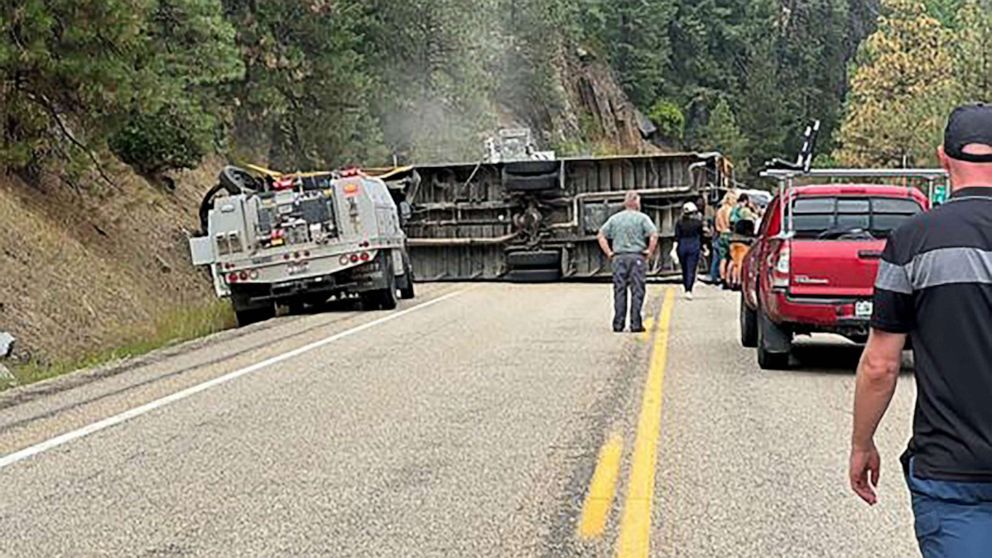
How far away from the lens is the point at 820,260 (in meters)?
12.3

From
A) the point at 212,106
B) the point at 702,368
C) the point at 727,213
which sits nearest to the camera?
the point at 702,368

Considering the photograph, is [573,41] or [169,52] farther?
[573,41]

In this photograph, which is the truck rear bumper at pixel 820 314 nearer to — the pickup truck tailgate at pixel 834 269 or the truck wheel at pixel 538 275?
the pickup truck tailgate at pixel 834 269

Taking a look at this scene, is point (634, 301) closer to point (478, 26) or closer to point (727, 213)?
point (727, 213)

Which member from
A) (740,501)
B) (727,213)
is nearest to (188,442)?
(740,501)

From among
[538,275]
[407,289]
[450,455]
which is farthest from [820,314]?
[538,275]

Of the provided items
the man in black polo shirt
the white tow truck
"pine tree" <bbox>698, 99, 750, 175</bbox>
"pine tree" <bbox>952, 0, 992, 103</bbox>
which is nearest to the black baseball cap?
the man in black polo shirt

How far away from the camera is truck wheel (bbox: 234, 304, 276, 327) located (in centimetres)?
2095

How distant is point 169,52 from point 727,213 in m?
10.5

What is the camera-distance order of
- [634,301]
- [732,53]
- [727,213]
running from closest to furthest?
[634,301] → [727,213] → [732,53]

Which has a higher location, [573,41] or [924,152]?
[573,41]

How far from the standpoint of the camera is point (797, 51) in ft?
322

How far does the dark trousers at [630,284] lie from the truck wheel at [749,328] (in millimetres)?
1618

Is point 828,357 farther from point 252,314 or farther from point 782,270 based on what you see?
point 252,314
